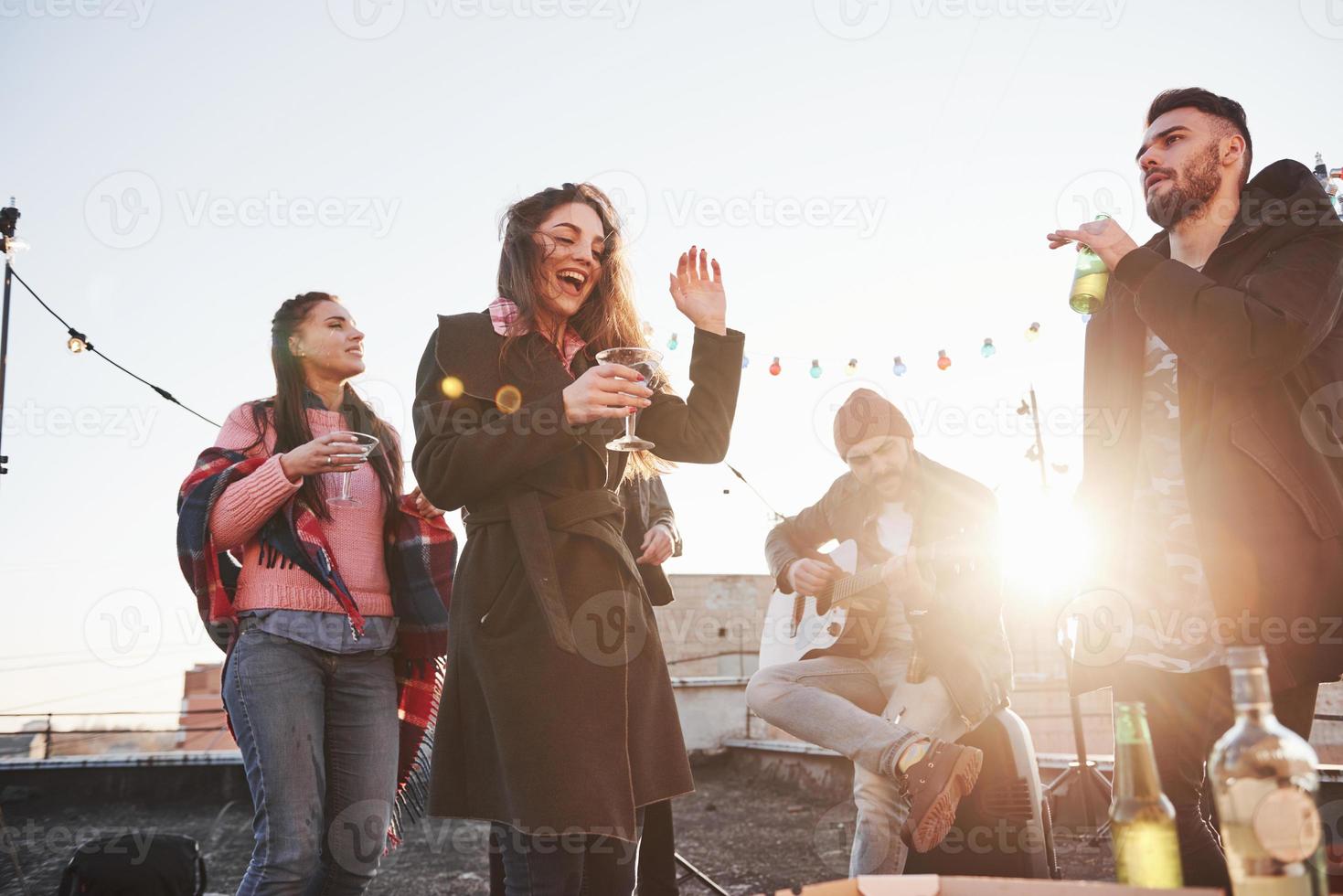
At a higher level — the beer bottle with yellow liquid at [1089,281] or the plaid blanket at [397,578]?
the beer bottle with yellow liquid at [1089,281]

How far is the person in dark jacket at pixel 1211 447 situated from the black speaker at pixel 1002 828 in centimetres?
75

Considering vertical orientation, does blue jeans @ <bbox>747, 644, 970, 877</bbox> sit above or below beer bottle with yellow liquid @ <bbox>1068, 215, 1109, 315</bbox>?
below

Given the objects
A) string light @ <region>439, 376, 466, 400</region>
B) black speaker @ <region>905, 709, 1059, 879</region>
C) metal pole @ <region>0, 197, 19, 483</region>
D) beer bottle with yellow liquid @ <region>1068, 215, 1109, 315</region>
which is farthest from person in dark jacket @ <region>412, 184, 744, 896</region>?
metal pole @ <region>0, 197, 19, 483</region>

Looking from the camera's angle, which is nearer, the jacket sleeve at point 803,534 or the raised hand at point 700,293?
the raised hand at point 700,293

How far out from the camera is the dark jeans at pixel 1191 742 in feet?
7.14

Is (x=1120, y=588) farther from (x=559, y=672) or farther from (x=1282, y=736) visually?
(x=559, y=672)

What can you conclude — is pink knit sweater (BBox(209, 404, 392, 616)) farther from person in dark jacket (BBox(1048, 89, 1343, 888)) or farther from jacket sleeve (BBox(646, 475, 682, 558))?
person in dark jacket (BBox(1048, 89, 1343, 888))

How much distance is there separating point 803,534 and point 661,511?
1247 millimetres

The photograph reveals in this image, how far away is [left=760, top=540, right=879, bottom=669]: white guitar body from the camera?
3885mm

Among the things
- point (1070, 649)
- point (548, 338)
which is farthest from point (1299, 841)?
point (548, 338)

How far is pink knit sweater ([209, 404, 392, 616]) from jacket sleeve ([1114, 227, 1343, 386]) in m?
2.35

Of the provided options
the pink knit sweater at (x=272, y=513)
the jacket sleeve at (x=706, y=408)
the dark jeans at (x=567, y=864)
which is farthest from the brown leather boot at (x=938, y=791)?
the pink knit sweater at (x=272, y=513)

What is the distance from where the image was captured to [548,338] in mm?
2303

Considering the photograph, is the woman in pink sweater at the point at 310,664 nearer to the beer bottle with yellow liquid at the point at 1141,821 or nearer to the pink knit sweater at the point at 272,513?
the pink knit sweater at the point at 272,513
